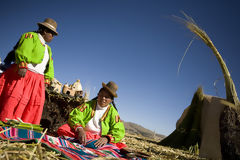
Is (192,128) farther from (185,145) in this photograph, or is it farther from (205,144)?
(205,144)

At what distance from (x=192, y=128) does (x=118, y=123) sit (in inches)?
192

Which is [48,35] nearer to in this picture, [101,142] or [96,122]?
[96,122]

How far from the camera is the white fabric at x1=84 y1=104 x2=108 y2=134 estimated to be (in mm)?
2986

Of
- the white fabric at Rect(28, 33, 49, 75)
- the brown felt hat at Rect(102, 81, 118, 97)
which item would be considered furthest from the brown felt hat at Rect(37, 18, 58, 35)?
the brown felt hat at Rect(102, 81, 118, 97)

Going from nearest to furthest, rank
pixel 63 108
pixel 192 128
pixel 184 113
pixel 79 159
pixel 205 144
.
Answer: pixel 79 159 < pixel 63 108 < pixel 205 144 < pixel 192 128 < pixel 184 113

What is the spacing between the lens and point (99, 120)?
3084 millimetres

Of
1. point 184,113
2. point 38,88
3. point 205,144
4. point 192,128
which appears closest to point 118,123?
point 38,88

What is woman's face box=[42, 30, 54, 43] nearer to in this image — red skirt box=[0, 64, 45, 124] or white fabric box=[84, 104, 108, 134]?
red skirt box=[0, 64, 45, 124]

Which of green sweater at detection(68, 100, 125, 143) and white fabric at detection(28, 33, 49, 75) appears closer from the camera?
green sweater at detection(68, 100, 125, 143)

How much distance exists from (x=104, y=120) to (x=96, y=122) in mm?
143

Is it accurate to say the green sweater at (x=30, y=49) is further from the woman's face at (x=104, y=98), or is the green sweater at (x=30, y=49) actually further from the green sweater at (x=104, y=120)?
the woman's face at (x=104, y=98)

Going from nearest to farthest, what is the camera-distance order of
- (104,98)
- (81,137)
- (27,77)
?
(81,137) → (27,77) → (104,98)

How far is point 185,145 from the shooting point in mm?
6953

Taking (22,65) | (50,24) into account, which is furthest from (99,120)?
(50,24)
